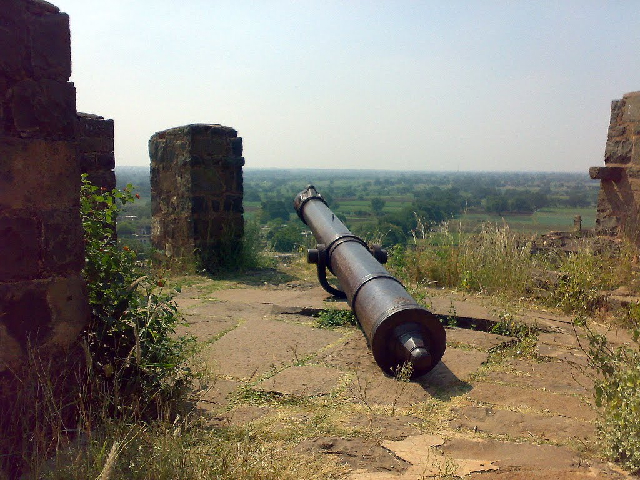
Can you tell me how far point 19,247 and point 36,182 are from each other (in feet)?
0.98

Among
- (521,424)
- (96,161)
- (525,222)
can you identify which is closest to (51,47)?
(521,424)

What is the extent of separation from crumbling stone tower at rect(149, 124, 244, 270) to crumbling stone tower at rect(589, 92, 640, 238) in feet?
15.4

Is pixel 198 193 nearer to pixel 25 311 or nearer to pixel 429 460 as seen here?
pixel 25 311

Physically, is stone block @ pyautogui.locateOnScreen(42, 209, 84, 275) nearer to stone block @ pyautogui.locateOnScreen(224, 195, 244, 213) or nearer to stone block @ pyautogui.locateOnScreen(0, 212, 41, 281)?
stone block @ pyautogui.locateOnScreen(0, 212, 41, 281)

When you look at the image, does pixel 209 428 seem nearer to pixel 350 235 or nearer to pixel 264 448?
pixel 264 448

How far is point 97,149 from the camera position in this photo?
6.30 m

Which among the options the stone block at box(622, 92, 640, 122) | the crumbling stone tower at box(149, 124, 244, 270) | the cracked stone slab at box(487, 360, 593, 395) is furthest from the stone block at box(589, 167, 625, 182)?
the crumbling stone tower at box(149, 124, 244, 270)

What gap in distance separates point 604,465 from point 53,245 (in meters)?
2.66

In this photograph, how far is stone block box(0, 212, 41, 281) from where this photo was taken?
8.33ft

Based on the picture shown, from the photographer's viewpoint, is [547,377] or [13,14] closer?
[13,14]

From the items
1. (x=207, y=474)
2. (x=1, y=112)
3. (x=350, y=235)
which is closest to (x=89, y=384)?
(x=207, y=474)

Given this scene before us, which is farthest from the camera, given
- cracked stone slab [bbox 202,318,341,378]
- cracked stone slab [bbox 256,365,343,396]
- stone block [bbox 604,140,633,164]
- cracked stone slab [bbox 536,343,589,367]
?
stone block [bbox 604,140,633,164]

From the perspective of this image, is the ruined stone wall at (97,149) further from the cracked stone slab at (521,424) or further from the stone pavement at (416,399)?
Answer: the cracked stone slab at (521,424)

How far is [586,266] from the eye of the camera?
20.3ft
